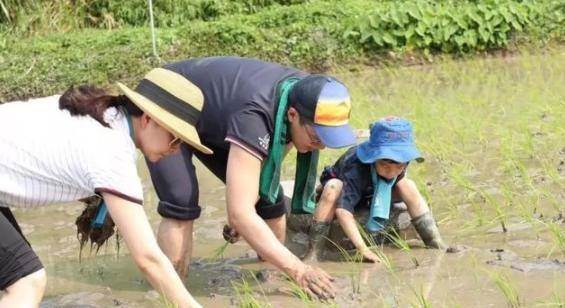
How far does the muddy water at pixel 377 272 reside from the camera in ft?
11.2

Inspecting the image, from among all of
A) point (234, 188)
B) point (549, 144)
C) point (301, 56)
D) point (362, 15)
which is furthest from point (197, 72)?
point (362, 15)

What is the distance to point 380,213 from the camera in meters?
4.05

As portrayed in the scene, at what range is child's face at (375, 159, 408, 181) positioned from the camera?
3.99 meters

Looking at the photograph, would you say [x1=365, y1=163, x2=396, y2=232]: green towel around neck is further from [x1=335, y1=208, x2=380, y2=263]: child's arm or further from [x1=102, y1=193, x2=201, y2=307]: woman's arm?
[x1=102, y1=193, x2=201, y2=307]: woman's arm

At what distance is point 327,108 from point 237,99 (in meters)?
0.38

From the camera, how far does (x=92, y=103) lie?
279cm

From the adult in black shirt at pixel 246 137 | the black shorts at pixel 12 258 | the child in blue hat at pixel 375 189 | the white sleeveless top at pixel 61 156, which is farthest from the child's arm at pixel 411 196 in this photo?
the black shorts at pixel 12 258

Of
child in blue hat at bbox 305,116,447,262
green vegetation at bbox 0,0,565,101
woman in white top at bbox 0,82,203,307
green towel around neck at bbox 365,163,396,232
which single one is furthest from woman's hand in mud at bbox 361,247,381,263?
green vegetation at bbox 0,0,565,101

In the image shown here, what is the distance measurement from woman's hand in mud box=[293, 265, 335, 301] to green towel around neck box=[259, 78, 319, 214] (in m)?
0.43

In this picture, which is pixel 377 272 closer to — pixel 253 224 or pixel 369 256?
pixel 369 256

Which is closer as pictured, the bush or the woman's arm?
the woman's arm

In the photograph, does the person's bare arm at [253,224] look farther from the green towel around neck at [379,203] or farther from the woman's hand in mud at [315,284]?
the green towel around neck at [379,203]

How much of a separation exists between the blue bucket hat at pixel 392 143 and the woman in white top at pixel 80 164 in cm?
134

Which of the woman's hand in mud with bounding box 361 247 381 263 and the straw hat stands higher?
the straw hat
